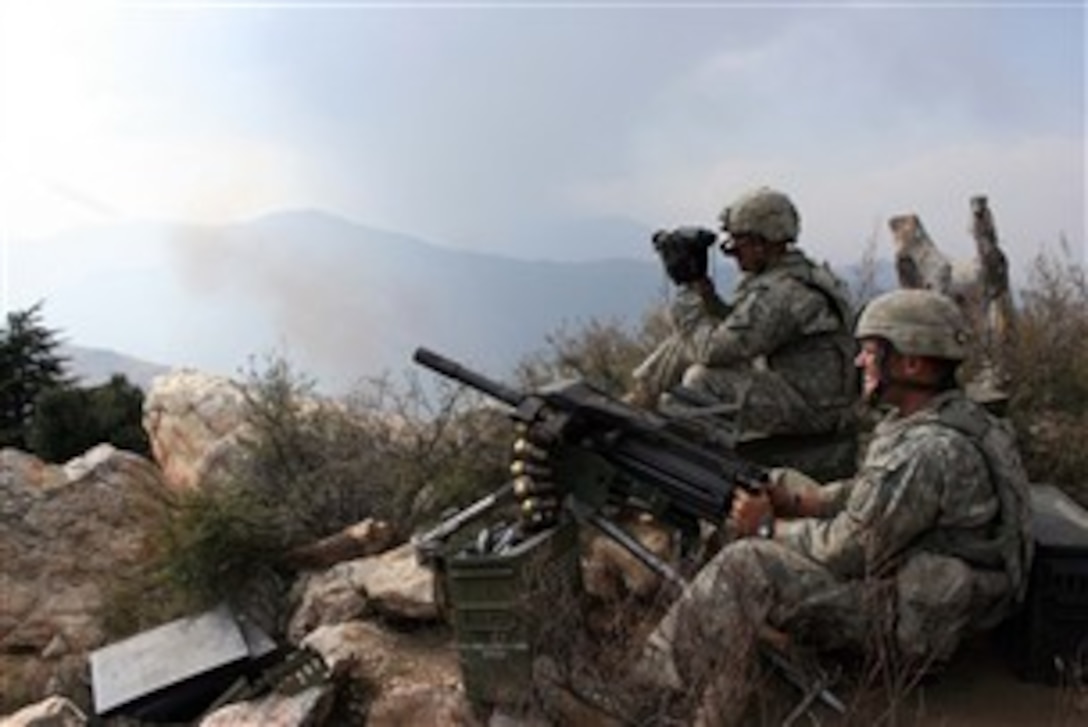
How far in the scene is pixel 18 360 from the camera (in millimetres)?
18609

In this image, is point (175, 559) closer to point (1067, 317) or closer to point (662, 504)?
point (662, 504)

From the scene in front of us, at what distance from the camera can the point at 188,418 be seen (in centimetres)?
1104

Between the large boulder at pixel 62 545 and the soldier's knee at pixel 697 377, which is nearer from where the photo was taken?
the soldier's knee at pixel 697 377

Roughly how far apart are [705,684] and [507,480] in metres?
3.32

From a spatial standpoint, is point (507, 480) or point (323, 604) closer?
point (323, 604)

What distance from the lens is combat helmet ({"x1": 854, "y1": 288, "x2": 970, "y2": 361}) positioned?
16.6ft

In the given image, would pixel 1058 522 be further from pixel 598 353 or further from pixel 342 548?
pixel 598 353

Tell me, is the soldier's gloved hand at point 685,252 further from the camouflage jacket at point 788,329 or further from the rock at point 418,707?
the rock at point 418,707

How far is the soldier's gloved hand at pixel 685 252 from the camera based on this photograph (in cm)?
690

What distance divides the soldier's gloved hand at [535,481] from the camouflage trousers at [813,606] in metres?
1.06

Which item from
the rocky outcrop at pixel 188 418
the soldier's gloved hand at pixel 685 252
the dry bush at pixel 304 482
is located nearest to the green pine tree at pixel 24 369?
the rocky outcrop at pixel 188 418

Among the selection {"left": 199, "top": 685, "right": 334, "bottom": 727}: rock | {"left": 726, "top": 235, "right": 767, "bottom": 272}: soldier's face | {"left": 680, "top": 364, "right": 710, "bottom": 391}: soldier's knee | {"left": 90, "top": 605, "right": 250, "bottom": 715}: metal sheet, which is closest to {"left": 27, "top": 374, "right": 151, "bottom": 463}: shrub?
{"left": 90, "top": 605, "right": 250, "bottom": 715}: metal sheet

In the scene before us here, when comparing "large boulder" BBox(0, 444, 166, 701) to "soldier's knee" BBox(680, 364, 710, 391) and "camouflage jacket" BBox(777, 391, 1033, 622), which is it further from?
"camouflage jacket" BBox(777, 391, 1033, 622)

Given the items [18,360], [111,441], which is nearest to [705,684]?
[111,441]
